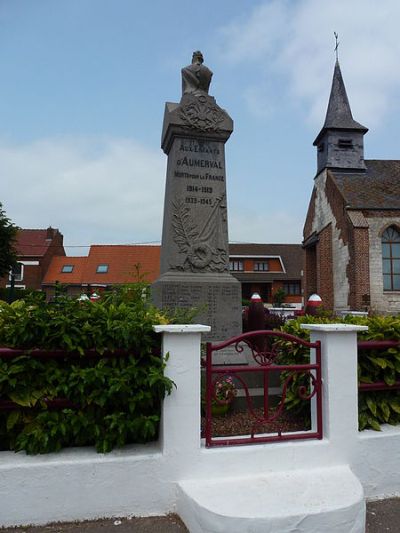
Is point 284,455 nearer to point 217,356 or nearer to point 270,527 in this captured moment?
point 270,527

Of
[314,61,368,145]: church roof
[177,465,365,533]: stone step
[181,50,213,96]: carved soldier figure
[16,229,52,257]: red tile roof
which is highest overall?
[314,61,368,145]: church roof

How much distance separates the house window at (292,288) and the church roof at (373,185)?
21428 mm

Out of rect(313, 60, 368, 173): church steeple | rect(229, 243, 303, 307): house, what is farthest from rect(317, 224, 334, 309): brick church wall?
rect(229, 243, 303, 307): house

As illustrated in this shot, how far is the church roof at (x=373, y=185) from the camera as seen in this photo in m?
21.9

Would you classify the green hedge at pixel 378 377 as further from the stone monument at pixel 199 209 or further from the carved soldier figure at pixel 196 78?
the carved soldier figure at pixel 196 78

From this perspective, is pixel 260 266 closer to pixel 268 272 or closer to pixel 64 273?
pixel 268 272

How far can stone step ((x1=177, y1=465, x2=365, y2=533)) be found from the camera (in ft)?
8.11

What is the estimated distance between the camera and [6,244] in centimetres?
2316

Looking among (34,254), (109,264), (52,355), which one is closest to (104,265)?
(109,264)

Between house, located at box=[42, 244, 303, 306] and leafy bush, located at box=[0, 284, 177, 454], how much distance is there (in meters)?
31.8

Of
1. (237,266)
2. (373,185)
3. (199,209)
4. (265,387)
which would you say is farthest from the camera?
(237,266)

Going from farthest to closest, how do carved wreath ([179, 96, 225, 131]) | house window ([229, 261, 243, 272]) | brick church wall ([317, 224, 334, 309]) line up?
house window ([229, 261, 243, 272])
brick church wall ([317, 224, 334, 309])
carved wreath ([179, 96, 225, 131])

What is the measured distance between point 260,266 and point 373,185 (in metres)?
24.1

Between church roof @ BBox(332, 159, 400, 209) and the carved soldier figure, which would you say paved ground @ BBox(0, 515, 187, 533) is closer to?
the carved soldier figure
